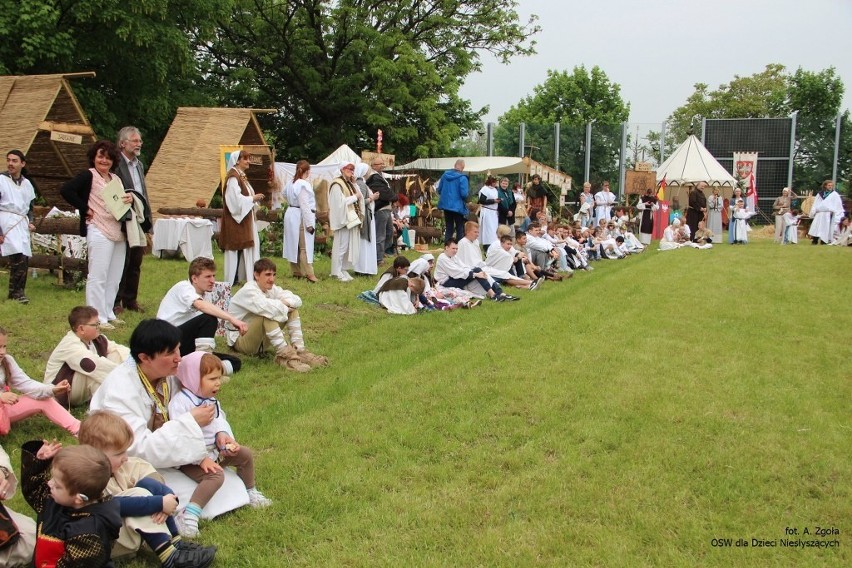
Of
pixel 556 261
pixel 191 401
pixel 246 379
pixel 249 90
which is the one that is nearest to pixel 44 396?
pixel 191 401

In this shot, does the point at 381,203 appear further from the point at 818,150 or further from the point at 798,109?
the point at 798,109

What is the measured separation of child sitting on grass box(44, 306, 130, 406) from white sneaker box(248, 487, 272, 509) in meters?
1.83

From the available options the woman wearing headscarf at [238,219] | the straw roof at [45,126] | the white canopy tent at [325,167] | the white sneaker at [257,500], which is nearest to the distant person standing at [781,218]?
the white canopy tent at [325,167]

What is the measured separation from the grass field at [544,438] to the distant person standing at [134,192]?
0.44 m

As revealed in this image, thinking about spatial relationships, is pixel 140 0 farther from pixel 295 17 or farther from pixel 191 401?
pixel 191 401

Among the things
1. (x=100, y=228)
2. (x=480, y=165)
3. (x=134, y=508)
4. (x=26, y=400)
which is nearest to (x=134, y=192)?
(x=100, y=228)

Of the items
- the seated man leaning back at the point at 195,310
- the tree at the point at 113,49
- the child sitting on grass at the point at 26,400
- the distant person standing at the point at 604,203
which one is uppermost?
the tree at the point at 113,49

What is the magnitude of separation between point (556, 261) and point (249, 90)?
17.5m

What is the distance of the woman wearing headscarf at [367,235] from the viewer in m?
12.8

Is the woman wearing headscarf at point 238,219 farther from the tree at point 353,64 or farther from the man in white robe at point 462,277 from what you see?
the tree at point 353,64

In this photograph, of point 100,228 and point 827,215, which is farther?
point 827,215

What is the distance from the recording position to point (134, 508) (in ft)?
11.7

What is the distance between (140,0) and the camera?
58.7 ft

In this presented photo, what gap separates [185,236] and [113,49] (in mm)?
8268
